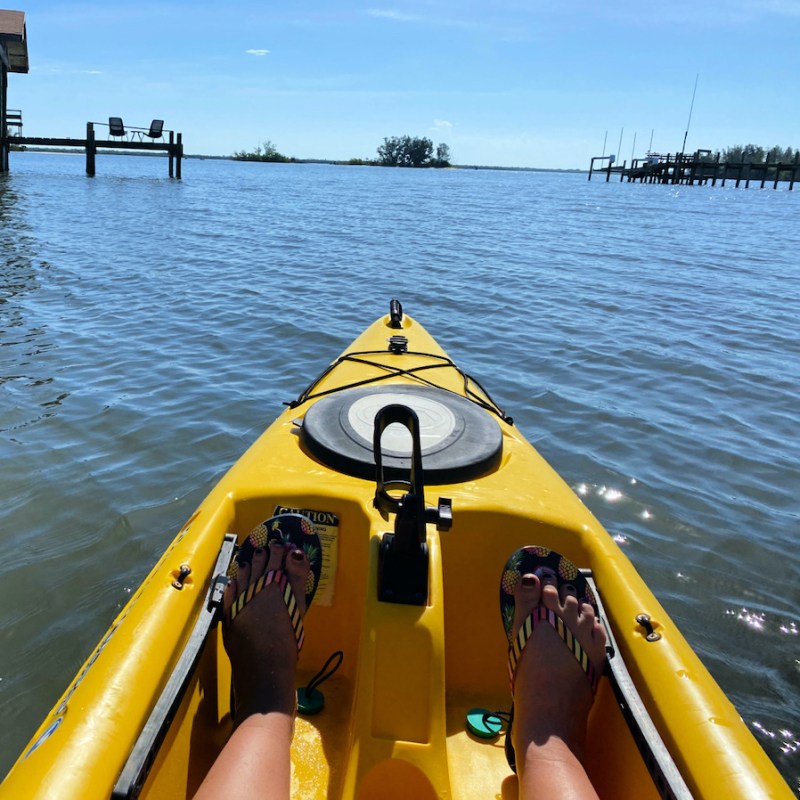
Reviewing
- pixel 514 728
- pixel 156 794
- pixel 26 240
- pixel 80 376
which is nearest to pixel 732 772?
pixel 514 728

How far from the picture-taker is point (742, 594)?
141 inches

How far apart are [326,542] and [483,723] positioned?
31.0 inches

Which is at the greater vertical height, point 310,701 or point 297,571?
point 297,571

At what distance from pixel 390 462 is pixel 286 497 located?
1.24ft

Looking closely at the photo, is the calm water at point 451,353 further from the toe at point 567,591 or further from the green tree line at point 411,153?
the green tree line at point 411,153

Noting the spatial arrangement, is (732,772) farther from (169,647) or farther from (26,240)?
(26,240)

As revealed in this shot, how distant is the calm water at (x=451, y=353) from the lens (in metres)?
3.37

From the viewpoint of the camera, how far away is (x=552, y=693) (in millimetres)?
1810

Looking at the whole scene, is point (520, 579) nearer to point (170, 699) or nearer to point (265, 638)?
point (265, 638)

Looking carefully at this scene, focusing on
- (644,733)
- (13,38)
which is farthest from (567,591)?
(13,38)

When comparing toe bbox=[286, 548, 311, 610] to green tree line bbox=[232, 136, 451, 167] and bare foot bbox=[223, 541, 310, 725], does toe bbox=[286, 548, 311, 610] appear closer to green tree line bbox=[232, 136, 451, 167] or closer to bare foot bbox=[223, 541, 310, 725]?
bare foot bbox=[223, 541, 310, 725]

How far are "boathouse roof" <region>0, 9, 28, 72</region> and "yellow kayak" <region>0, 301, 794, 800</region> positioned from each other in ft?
85.8

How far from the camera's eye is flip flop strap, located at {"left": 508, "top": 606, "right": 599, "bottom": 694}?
1.86 meters

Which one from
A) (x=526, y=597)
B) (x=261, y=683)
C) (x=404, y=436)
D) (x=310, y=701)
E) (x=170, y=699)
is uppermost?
(x=404, y=436)
